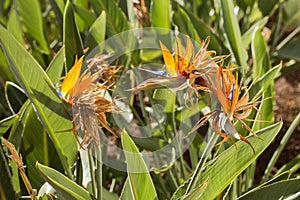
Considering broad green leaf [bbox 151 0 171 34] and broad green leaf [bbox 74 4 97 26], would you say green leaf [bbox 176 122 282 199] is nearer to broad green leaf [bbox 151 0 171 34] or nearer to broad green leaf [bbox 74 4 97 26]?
broad green leaf [bbox 151 0 171 34]

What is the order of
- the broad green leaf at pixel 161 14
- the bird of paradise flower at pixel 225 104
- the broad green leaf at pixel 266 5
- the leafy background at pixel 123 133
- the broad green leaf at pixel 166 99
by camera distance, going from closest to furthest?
the bird of paradise flower at pixel 225 104
the leafy background at pixel 123 133
the broad green leaf at pixel 166 99
the broad green leaf at pixel 161 14
the broad green leaf at pixel 266 5

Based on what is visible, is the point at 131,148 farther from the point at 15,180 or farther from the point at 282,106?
the point at 282,106

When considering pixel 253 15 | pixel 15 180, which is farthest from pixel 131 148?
pixel 253 15

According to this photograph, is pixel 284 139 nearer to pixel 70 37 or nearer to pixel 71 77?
pixel 70 37

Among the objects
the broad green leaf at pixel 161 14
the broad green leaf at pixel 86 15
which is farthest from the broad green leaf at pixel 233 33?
the broad green leaf at pixel 86 15

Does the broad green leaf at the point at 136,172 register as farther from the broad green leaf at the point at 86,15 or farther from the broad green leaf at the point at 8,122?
the broad green leaf at the point at 86,15

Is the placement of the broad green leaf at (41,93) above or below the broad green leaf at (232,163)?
above

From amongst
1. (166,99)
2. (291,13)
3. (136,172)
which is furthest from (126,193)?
(291,13)
